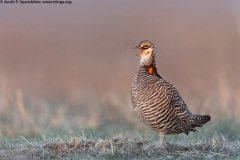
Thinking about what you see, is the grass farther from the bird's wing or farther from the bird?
the bird's wing

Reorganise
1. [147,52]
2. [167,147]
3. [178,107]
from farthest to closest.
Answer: [147,52] → [178,107] → [167,147]

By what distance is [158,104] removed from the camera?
8195 millimetres

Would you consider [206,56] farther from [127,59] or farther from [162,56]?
[127,59]

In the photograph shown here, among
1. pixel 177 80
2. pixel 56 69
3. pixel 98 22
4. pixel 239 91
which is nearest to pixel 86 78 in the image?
pixel 56 69

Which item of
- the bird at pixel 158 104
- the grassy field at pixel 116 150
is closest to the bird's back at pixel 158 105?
the bird at pixel 158 104

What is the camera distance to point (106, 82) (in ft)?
54.0

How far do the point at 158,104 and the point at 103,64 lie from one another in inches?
402

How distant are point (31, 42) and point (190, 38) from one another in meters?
4.61

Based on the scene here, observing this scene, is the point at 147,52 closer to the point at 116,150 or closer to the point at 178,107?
the point at 178,107

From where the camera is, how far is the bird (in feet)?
26.9

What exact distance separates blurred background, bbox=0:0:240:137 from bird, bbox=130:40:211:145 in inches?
99.8

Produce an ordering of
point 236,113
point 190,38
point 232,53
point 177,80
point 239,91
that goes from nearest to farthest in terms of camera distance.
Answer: point 236,113 < point 239,91 < point 177,80 < point 232,53 < point 190,38

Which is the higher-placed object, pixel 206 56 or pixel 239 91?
pixel 206 56

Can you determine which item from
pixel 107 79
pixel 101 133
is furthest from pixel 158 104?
pixel 107 79
